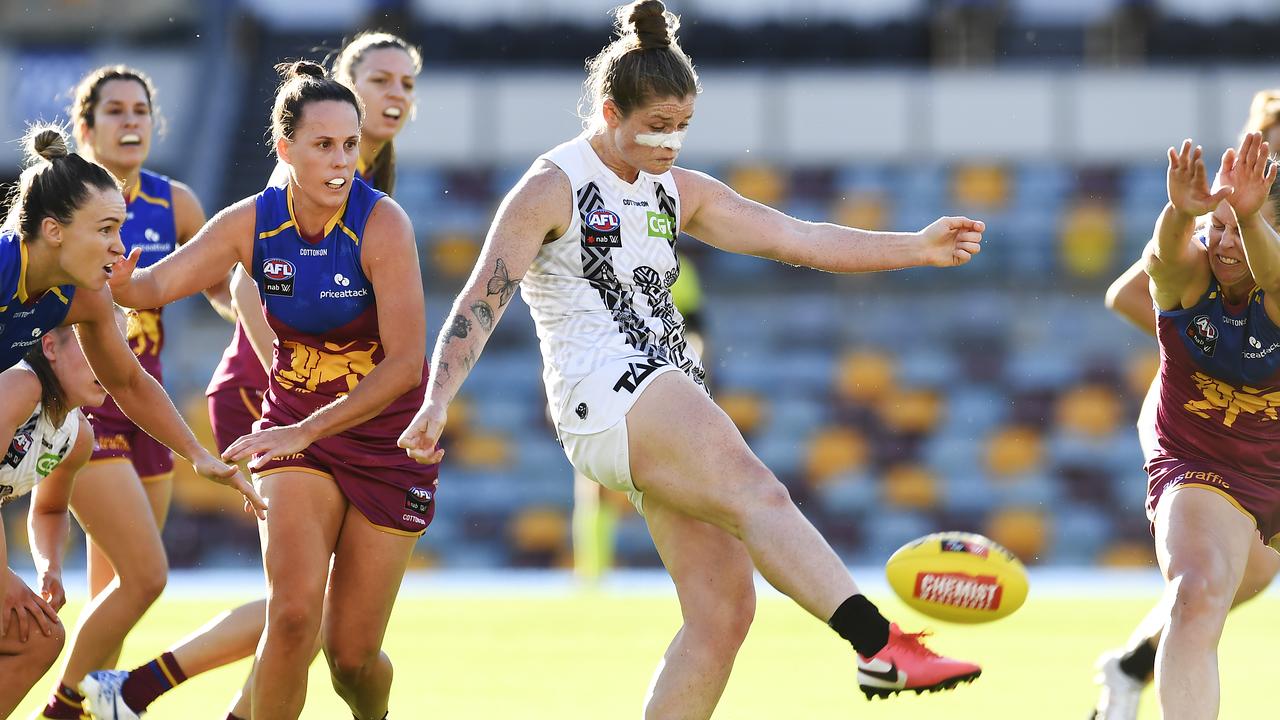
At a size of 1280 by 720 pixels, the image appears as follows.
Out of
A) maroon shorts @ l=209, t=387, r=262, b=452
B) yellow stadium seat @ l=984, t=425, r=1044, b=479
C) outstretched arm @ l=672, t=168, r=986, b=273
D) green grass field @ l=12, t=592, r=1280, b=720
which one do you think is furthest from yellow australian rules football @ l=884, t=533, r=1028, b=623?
yellow stadium seat @ l=984, t=425, r=1044, b=479

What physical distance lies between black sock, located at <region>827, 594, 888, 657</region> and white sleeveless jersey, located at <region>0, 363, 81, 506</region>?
238 centimetres

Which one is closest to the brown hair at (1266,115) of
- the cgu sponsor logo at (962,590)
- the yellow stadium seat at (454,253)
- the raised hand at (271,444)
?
the cgu sponsor logo at (962,590)

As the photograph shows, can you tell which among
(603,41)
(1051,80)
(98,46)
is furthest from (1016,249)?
(98,46)

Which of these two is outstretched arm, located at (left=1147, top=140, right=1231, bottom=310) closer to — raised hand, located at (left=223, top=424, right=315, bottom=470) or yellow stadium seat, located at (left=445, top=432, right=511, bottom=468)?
raised hand, located at (left=223, top=424, right=315, bottom=470)

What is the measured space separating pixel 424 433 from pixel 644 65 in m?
1.24

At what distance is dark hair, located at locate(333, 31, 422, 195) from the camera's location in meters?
5.88

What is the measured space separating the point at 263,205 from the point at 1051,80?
15.1 metres

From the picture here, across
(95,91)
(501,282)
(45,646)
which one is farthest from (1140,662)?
(95,91)

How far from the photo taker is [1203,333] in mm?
5027

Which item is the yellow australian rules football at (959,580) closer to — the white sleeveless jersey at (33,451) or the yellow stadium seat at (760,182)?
the white sleeveless jersey at (33,451)

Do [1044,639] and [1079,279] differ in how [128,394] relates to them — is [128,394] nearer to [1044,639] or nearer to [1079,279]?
[1044,639]

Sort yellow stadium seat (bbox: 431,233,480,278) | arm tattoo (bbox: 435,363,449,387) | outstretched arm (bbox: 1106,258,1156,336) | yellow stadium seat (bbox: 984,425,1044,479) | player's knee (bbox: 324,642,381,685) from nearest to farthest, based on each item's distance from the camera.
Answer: arm tattoo (bbox: 435,363,449,387) < player's knee (bbox: 324,642,381,685) < outstretched arm (bbox: 1106,258,1156,336) < yellow stadium seat (bbox: 984,425,1044,479) < yellow stadium seat (bbox: 431,233,480,278)

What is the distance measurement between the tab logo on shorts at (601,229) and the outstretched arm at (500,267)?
0.06 meters

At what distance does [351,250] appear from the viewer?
4.80 m
